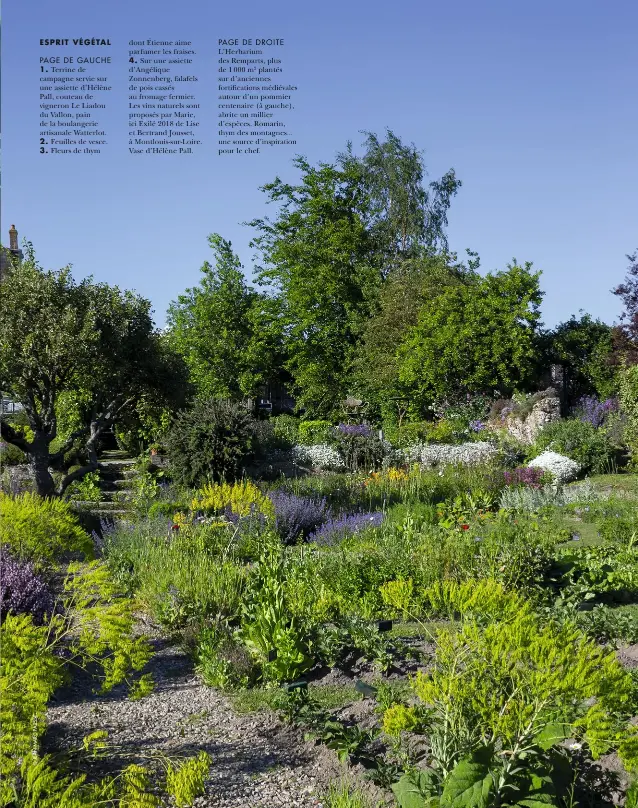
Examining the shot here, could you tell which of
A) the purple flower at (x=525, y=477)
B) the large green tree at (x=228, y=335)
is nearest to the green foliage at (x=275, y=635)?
the purple flower at (x=525, y=477)

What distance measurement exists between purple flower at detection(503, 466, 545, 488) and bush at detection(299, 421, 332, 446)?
14.7ft

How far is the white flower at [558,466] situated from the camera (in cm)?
1348

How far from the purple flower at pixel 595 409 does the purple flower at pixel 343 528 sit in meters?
9.48

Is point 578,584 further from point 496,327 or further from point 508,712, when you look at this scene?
point 496,327

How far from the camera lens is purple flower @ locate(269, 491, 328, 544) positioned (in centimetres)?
852

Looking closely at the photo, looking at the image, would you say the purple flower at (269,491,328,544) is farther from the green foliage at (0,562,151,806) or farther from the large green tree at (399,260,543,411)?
the large green tree at (399,260,543,411)

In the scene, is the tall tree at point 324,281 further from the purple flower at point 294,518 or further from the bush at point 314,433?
the purple flower at point 294,518

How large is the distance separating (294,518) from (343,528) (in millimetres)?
780

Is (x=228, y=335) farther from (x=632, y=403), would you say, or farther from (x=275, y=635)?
(x=275, y=635)

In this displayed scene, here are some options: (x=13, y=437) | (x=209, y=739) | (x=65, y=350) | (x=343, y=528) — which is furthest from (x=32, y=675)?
(x=13, y=437)

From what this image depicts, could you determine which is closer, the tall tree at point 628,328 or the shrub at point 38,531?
the shrub at point 38,531

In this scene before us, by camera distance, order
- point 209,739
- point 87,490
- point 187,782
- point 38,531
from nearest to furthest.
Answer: point 187,782
point 209,739
point 38,531
point 87,490

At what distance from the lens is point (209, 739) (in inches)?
157

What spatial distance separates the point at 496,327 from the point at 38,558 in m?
16.3
